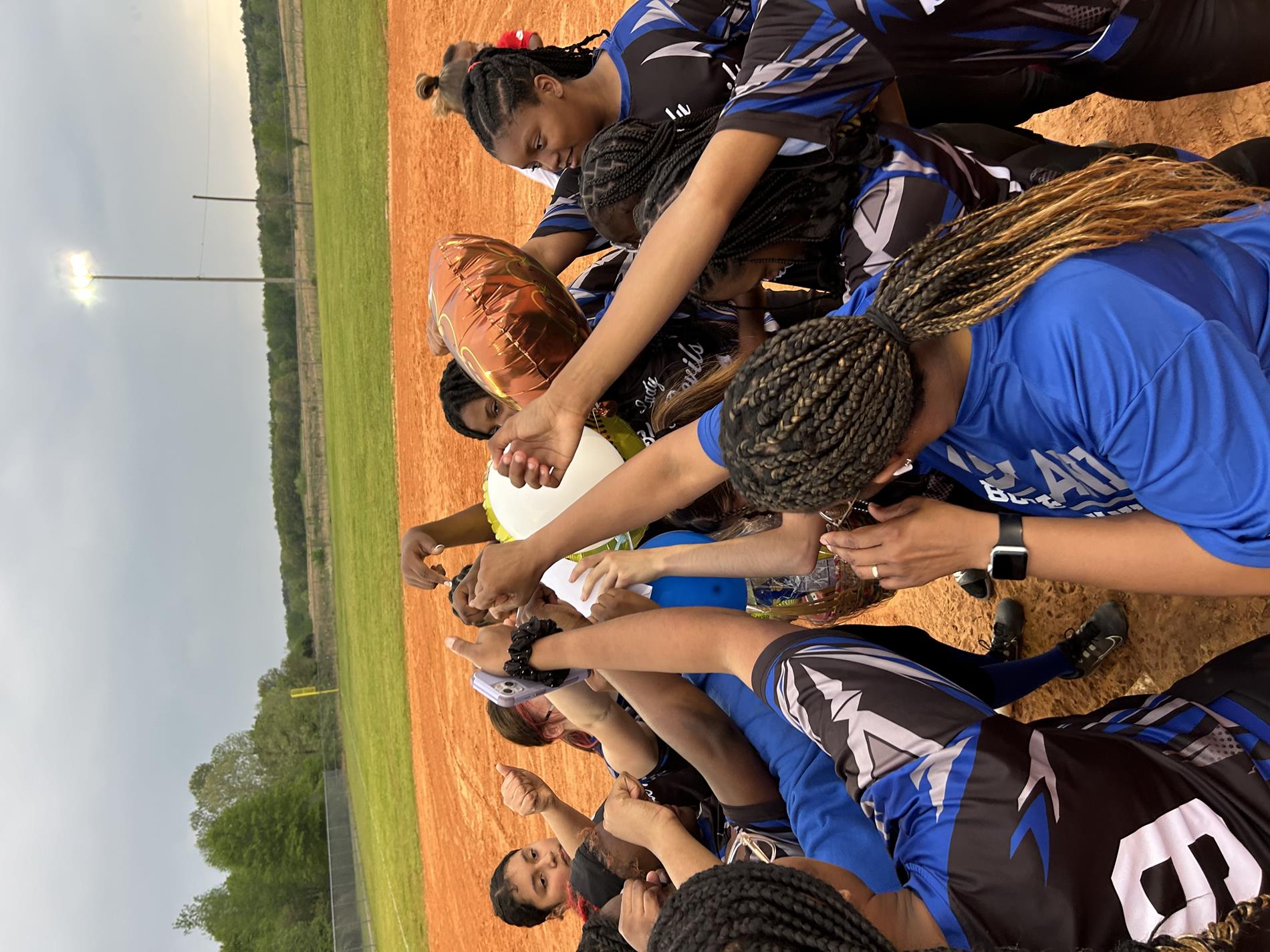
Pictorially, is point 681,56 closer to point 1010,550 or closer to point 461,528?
point 1010,550

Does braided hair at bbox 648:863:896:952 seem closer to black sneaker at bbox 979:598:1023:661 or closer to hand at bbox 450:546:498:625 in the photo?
hand at bbox 450:546:498:625

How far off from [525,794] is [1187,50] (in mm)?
3093

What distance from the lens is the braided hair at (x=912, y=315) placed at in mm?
1489

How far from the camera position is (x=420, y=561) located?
3674mm

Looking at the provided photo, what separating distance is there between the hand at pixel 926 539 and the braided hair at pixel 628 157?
1.00 m

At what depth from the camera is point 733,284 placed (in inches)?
84.5

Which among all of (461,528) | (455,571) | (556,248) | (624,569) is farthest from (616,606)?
(455,571)

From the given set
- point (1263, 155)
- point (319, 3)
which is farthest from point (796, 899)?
point (319, 3)

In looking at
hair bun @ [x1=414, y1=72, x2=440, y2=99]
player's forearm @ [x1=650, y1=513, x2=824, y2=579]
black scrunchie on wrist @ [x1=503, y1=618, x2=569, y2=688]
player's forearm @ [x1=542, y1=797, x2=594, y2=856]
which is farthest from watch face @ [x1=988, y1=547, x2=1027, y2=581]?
hair bun @ [x1=414, y1=72, x2=440, y2=99]

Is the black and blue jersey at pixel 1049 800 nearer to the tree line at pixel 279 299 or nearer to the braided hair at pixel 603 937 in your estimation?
the braided hair at pixel 603 937

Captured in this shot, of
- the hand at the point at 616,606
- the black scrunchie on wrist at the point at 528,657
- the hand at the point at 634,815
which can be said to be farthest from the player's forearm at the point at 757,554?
the hand at the point at 634,815

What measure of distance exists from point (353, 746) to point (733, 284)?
17012 millimetres

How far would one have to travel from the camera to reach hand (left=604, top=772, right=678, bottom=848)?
86.9 inches

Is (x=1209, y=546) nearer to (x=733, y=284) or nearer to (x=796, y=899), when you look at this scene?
(x=796, y=899)
